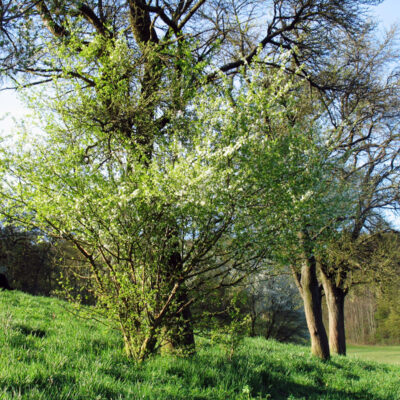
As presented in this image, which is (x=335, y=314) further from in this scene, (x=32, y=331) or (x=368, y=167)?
(x=32, y=331)

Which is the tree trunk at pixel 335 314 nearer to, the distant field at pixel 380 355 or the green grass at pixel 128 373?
the distant field at pixel 380 355

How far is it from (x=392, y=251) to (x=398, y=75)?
19.4 feet

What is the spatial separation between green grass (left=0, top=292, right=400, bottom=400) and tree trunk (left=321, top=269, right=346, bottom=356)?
219 inches

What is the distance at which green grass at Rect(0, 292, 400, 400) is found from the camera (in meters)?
3.32

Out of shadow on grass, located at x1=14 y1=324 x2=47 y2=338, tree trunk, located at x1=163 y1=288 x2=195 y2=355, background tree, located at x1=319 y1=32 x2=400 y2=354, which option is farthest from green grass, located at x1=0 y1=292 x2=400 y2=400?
background tree, located at x1=319 y1=32 x2=400 y2=354

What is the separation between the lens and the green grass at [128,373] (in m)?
3.32

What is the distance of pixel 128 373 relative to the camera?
397cm

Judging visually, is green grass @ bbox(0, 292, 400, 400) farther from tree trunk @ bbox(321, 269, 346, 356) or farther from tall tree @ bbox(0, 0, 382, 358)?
tree trunk @ bbox(321, 269, 346, 356)

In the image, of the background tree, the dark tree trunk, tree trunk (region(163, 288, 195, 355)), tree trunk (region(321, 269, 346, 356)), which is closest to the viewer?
the dark tree trunk

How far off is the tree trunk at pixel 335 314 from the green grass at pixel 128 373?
5571 mm

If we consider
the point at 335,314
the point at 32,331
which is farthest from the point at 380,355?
the point at 32,331

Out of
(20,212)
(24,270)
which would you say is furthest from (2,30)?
(24,270)

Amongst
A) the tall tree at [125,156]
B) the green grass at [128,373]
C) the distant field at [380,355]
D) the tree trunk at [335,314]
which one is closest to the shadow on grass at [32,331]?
the green grass at [128,373]

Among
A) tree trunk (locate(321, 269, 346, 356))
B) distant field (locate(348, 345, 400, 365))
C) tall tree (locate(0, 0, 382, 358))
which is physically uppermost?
tall tree (locate(0, 0, 382, 358))
